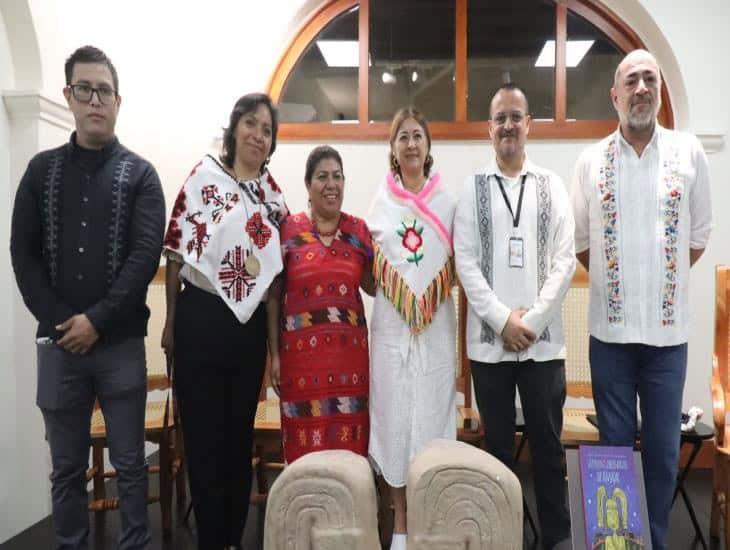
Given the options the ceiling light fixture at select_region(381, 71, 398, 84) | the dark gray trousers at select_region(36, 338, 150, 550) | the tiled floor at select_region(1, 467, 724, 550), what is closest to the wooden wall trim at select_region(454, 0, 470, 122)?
the ceiling light fixture at select_region(381, 71, 398, 84)

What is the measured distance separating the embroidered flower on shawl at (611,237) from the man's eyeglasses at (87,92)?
5.48 ft

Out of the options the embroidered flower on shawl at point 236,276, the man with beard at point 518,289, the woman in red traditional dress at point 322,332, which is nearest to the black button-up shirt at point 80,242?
the embroidered flower on shawl at point 236,276

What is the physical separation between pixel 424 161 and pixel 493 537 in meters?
1.48

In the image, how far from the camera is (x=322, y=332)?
2031 millimetres

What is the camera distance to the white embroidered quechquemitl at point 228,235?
195 centimetres

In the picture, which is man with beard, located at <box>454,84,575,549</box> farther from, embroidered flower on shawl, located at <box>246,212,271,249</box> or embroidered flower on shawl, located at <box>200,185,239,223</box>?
embroidered flower on shawl, located at <box>200,185,239,223</box>

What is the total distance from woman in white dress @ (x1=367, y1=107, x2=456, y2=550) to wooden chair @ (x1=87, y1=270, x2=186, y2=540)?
911 millimetres

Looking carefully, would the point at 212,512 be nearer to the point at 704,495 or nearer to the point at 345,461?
the point at 345,461

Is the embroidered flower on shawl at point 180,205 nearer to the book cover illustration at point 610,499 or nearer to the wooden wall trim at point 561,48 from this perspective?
the book cover illustration at point 610,499

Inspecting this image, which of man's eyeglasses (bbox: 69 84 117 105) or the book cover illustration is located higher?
man's eyeglasses (bbox: 69 84 117 105)

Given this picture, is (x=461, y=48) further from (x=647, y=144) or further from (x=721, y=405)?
(x=721, y=405)

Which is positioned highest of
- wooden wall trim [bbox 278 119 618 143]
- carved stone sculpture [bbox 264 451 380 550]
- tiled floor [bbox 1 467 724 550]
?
wooden wall trim [bbox 278 119 618 143]

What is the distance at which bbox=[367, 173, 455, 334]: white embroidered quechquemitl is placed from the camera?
2.05 meters

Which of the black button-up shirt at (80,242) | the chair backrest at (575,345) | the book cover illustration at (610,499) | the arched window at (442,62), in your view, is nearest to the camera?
the book cover illustration at (610,499)
